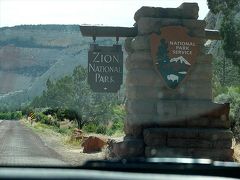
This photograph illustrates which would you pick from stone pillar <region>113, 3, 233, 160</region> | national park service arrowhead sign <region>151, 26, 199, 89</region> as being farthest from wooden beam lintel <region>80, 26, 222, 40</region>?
national park service arrowhead sign <region>151, 26, 199, 89</region>

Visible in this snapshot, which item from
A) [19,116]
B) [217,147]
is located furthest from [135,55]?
[19,116]

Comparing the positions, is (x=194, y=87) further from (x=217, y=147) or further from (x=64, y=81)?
(x=64, y=81)

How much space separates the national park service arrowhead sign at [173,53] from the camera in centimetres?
1180

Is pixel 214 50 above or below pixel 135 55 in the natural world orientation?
above

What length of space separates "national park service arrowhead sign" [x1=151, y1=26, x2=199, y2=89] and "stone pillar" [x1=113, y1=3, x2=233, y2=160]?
3.9 inches

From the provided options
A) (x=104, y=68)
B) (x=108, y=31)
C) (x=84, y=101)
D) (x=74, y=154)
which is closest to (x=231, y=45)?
(x=74, y=154)

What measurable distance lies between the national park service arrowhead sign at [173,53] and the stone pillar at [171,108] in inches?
3.9

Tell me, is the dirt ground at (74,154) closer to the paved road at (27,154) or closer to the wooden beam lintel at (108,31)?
the paved road at (27,154)

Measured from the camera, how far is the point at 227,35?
29750mm

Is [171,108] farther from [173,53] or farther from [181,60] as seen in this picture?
[173,53]

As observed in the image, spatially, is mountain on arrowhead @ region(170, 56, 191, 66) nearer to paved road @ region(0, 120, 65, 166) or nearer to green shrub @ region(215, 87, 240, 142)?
paved road @ region(0, 120, 65, 166)

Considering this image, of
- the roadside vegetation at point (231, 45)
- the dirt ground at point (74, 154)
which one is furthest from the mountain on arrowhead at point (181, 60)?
the roadside vegetation at point (231, 45)

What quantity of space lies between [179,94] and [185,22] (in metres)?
1.59

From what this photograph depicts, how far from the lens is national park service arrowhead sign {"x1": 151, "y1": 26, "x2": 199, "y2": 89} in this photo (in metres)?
11.8
